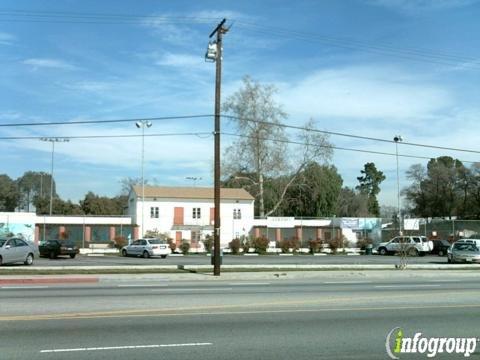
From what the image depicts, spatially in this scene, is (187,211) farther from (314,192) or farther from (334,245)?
(334,245)

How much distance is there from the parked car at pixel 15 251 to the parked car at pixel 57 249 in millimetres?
11171

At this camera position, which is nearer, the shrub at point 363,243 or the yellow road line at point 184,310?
the yellow road line at point 184,310

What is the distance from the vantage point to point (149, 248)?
146 ft

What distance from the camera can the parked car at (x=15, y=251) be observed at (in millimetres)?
29344

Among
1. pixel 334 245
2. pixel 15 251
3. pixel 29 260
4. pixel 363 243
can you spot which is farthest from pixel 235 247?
pixel 15 251

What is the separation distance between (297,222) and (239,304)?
53.7m

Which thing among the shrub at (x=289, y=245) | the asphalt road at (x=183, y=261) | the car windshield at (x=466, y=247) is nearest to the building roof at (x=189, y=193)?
the shrub at (x=289, y=245)

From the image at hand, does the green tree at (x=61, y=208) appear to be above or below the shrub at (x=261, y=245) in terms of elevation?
above

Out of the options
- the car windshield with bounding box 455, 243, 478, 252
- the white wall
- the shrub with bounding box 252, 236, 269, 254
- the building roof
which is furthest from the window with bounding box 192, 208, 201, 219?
the car windshield with bounding box 455, 243, 478, 252

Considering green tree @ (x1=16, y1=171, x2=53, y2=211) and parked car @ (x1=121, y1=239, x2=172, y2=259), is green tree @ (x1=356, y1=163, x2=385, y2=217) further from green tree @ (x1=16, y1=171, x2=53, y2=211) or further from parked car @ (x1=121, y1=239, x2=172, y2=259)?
parked car @ (x1=121, y1=239, x2=172, y2=259)

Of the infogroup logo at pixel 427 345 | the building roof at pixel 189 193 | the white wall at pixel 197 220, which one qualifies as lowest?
the infogroup logo at pixel 427 345

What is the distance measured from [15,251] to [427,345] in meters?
25.9

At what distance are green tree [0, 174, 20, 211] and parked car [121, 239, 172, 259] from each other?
299ft

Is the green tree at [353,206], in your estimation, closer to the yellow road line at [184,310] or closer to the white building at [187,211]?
the white building at [187,211]
